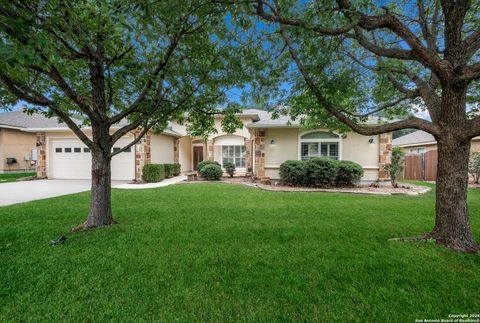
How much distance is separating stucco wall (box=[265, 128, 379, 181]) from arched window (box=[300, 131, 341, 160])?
0.25 meters

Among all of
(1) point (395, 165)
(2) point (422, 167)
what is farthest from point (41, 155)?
(2) point (422, 167)

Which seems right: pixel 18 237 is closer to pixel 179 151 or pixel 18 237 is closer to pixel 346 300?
pixel 346 300

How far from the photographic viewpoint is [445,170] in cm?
362

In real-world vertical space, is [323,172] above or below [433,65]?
below

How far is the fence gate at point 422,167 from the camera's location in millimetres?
13577

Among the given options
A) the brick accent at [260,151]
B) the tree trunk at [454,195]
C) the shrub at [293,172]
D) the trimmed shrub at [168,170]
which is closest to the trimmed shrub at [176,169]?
the trimmed shrub at [168,170]

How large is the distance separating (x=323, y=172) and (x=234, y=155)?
781 cm

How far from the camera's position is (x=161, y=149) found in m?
14.7

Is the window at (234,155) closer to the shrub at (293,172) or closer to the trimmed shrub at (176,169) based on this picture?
the trimmed shrub at (176,169)

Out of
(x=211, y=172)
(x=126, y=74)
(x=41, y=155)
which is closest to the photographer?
(x=126, y=74)

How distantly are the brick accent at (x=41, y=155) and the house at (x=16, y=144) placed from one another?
143 inches

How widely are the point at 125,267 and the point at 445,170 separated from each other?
17.0ft

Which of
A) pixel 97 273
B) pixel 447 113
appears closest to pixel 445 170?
pixel 447 113

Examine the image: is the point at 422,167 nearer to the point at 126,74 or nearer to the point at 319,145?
the point at 319,145
